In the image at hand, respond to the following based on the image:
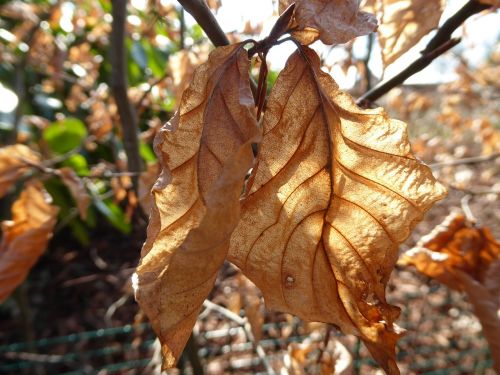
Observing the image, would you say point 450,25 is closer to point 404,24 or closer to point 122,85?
point 404,24

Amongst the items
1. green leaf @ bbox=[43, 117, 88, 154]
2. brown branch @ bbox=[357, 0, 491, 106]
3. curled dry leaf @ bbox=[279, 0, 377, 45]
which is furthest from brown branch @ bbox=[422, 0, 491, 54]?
green leaf @ bbox=[43, 117, 88, 154]

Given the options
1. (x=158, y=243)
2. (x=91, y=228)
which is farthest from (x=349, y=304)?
(x=91, y=228)

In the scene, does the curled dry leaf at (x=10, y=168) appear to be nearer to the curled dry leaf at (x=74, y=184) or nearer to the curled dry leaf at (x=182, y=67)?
the curled dry leaf at (x=74, y=184)

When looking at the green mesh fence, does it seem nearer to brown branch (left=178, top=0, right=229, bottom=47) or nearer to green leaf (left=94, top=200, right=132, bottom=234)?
green leaf (left=94, top=200, right=132, bottom=234)

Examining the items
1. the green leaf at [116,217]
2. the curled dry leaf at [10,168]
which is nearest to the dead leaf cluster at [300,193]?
the curled dry leaf at [10,168]

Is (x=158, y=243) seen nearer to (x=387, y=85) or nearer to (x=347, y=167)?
(x=347, y=167)
